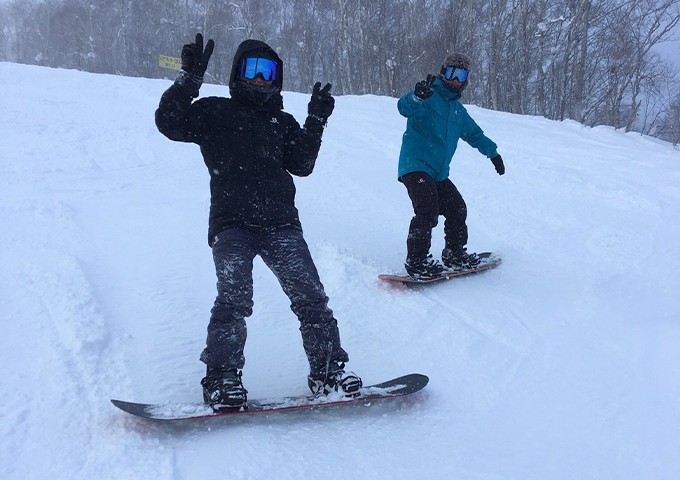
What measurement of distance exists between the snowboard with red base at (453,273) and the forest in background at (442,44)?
1692cm

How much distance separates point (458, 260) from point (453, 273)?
0.19 metres

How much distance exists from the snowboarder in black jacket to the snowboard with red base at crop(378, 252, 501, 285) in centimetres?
144

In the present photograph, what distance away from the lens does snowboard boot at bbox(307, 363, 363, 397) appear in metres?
2.43

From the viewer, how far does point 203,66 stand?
2490 millimetres

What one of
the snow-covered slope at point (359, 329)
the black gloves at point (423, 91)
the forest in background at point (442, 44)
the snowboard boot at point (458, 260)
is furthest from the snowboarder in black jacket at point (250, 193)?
the forest in background at point (442, 44)

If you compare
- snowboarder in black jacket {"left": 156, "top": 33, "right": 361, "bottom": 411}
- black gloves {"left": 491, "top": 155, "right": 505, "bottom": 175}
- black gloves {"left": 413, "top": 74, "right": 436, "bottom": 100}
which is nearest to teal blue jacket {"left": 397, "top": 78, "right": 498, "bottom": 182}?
black gloves {"left": 413, "top": 74, "right": 436, "bottom": 100}

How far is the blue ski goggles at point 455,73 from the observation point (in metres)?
4.09

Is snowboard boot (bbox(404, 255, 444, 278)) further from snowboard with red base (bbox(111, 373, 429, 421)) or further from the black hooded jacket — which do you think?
the black hooded jacket

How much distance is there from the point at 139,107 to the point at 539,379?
9251 millimetres

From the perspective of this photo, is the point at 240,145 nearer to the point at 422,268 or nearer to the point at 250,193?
the point at 250,193

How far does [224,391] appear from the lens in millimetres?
2230

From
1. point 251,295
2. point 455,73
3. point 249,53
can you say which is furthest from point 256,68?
point 455,73

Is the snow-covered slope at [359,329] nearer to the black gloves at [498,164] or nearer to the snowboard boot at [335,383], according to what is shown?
the snowboard boot at [335,383]

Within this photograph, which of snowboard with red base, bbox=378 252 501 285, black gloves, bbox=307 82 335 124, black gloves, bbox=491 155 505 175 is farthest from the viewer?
black gloves, bbox=491 155 505 175
